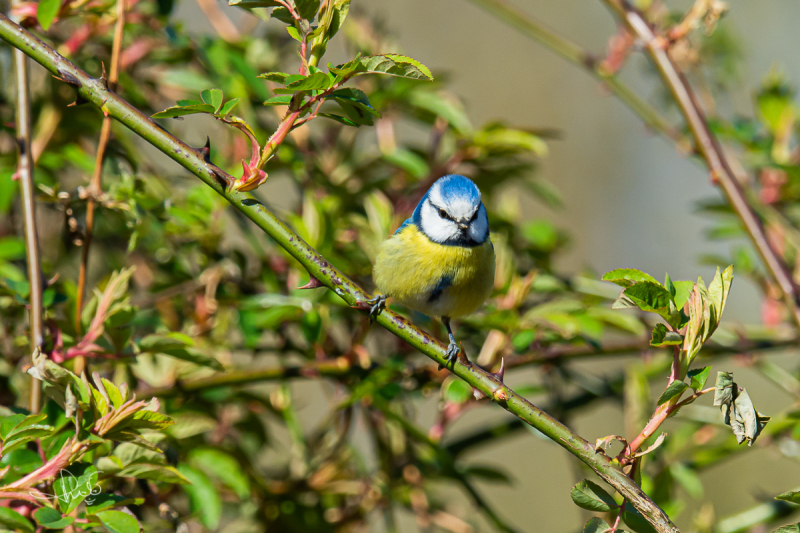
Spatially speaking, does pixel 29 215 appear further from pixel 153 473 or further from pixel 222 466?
pixel 222 466

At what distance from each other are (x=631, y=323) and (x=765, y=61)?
372 cm

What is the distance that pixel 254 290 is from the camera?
206cm

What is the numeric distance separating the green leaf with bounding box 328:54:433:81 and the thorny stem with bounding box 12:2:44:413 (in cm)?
71

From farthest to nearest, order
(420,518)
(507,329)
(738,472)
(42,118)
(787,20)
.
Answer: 1. (787,20)
2. (738,472)
3. (420,518)
4. (42,118)
5. (507,329)

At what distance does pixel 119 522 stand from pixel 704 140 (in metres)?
1.72

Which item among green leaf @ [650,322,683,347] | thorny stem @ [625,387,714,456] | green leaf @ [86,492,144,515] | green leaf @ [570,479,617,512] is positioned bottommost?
green leaf @ [86,492,144,515]

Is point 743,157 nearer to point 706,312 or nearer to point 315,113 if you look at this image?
point 706,312

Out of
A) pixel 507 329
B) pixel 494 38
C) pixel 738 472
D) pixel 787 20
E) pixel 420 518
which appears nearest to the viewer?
pixel 507 329

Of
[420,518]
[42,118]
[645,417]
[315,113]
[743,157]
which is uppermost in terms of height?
[315,113]

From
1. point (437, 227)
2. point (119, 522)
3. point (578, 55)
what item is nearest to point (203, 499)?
point (119, 522)

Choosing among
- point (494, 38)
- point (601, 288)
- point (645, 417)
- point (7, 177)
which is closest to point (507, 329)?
point (601, 288)

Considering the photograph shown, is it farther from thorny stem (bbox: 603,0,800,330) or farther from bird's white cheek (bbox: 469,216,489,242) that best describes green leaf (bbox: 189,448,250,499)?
thorny stem (bbox: 603,0,800,330)

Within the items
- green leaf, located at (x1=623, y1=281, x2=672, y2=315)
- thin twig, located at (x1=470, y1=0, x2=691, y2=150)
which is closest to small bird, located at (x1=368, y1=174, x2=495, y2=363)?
thin twig, located at (x1=470, y1=0, x2=691, y2=150)

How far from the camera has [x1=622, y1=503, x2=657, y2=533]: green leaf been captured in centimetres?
106
